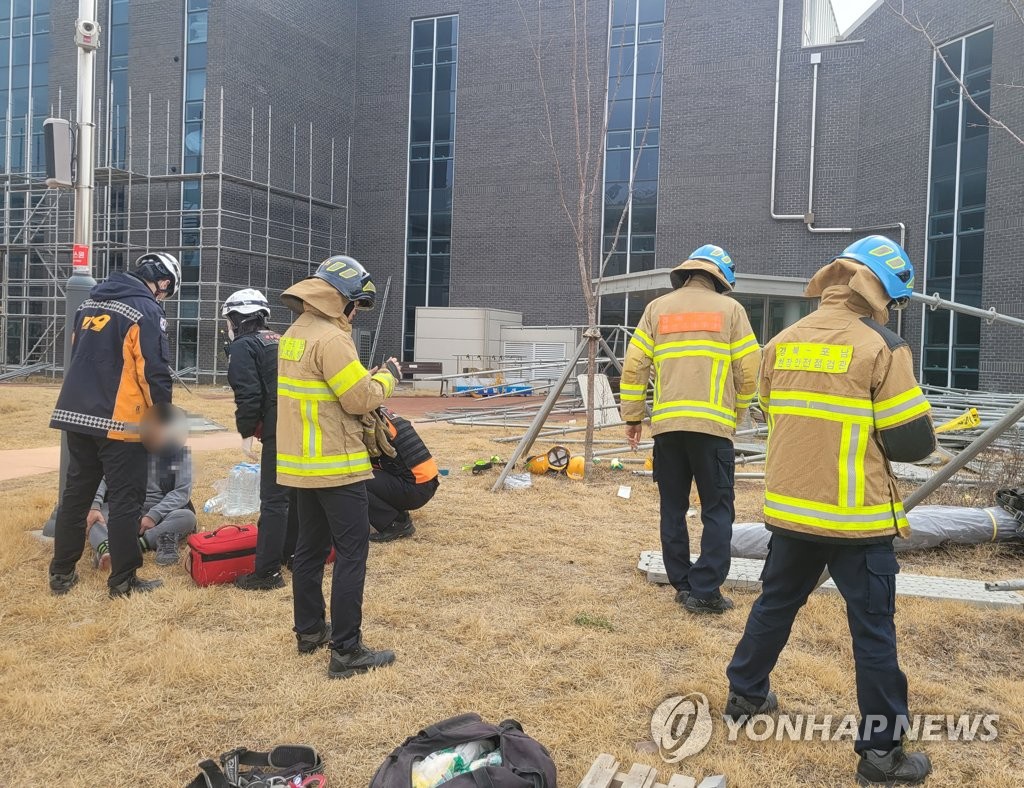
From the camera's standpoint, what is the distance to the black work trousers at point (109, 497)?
441 centimetres

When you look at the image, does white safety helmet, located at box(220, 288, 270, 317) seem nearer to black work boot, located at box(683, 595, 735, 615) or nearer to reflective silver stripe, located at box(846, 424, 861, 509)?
black work boot, located at box(683, 595, 735, 615)

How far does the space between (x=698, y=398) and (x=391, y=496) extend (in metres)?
2.59

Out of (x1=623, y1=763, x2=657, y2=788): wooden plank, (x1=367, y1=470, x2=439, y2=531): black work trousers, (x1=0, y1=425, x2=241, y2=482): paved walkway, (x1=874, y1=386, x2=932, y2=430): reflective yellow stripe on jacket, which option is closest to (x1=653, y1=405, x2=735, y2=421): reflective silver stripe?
(x1=874, y1=386, x2=932, y2=430): reflective yellow stripe on jacket

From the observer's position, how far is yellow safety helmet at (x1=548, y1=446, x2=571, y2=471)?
28.3ft

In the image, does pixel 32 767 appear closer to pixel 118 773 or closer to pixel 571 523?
pixel 118 773

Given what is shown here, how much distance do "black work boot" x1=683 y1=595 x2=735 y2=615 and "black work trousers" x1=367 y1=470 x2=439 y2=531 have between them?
2.36 meters

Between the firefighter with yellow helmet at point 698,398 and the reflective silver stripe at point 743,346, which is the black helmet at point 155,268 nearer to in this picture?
Answer: the firefighter with yellow helmet at point 698,398

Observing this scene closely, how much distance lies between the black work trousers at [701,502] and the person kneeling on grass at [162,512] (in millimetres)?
3135

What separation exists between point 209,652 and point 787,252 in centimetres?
2441

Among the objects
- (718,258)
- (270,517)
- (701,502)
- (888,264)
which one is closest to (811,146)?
(718,258)

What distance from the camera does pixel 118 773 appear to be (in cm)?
276


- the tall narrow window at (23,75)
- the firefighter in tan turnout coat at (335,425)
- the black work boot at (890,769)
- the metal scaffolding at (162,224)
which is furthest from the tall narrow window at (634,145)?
the black work boot at (890,769)

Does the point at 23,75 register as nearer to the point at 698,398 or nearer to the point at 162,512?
the point at 162,512

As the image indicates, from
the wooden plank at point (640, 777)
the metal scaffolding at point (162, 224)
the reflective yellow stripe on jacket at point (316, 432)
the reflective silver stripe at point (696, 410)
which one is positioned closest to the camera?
the wooden plank at point (640, 777)
